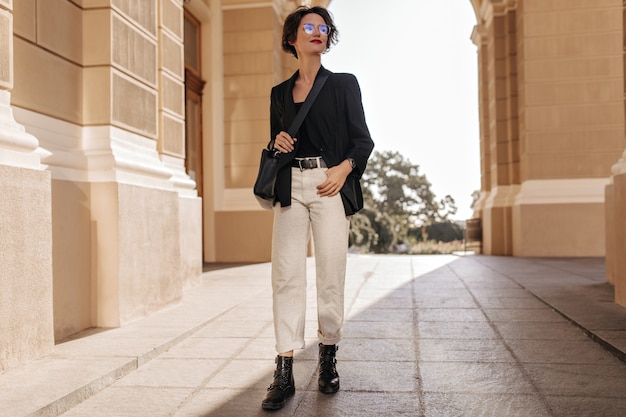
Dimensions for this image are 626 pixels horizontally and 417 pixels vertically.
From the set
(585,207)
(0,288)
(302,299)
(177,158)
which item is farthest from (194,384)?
(585,207)

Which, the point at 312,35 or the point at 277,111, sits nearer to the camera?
the point at 312,35

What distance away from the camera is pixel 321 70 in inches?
116

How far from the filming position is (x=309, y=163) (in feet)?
9.33

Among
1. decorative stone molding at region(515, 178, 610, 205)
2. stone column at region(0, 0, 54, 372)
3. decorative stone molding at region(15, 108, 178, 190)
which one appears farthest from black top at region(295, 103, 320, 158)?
decorative stone molding at region(515, 178, 610, 205)

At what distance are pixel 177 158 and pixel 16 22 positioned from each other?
2.85m

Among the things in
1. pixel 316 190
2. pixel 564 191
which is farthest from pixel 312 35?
pixel 564 191

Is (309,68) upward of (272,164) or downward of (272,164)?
upward

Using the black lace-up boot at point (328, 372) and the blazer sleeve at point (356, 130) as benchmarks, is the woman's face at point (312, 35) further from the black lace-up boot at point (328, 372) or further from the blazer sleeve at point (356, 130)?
the black lace-up boot at point (328, 372)

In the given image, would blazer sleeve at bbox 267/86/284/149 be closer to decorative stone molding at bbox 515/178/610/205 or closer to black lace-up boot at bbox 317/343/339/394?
black lace-up boot at bbox 317/343/339/394

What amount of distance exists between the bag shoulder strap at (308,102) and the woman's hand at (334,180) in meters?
0.24

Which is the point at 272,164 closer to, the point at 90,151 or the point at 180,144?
the point at 90,151

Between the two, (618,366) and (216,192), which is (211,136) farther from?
(618,366)

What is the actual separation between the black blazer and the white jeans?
0.05 meters

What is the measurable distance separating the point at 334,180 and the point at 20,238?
176cm
